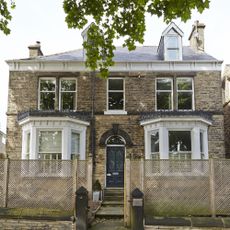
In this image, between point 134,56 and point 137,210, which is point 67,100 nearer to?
point 134,56

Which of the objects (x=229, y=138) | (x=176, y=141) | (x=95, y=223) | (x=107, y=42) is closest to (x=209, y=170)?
(x=95, y=223)

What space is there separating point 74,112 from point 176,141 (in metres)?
5.67

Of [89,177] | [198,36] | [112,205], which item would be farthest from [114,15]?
[198,36]

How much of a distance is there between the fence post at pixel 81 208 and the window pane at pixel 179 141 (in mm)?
8767

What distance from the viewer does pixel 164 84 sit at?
20.2m

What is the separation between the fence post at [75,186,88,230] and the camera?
10531mm

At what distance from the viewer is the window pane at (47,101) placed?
20031mm

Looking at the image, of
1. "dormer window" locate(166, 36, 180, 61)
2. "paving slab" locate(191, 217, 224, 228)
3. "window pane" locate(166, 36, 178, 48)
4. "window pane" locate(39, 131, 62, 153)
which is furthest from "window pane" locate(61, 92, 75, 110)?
"paving slab" locate(191, 217, 224, 228)

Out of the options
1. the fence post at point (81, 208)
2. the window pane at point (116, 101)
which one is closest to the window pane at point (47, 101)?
the window pane at point (116, 101)

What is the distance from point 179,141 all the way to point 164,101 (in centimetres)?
254

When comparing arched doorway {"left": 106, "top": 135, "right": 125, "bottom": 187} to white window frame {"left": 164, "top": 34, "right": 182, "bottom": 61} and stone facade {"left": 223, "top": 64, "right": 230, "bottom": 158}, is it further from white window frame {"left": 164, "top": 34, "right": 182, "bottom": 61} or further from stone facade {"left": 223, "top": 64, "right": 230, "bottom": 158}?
stone facade {"left": 223, "top": 64, "right": 230, "bottom": 158}

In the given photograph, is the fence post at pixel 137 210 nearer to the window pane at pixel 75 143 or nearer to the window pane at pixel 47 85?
the window pane at pixel 75 143

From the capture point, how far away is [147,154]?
18.9 metres

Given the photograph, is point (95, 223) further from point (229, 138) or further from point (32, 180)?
point (229, 138)
